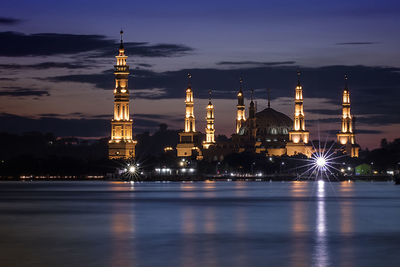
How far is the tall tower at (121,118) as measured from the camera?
186 m

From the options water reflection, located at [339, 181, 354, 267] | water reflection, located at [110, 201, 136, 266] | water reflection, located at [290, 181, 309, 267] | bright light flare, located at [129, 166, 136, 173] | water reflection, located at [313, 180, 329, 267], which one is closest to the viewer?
water reflection, located at [313, 180, 329, 267]

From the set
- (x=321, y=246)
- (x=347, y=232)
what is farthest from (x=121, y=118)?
(x=321, y=246)

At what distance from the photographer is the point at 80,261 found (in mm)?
26141

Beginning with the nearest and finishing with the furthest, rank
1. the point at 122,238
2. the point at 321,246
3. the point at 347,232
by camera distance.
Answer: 1. the point at 321,246
2. the point at 122,238
3. the point at 347,232

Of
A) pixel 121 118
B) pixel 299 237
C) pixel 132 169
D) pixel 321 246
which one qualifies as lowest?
pixel 321 246

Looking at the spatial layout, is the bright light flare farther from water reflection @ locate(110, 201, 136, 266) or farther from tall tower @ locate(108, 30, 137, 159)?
water reflection @ locate(110, 201, 136, 266)

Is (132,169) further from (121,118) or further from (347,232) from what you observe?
(347,232)

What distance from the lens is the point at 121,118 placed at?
186875mm

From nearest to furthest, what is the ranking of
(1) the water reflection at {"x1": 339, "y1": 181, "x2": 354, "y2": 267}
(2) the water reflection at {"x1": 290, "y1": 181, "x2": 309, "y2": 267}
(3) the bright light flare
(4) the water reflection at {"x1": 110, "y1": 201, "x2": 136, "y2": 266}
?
(2) the water reflection at {"x1": 290, "y1": 181, "x2": 309, "y2": 267} → (4) the water reflection at {"x1": 110, "y1": 201, "x2": 136, "y2": 266} → (1) the water reflection at {"x1": 339, "y1": 181, "x2": 354, "y2": 267} → (3) the bright light flare

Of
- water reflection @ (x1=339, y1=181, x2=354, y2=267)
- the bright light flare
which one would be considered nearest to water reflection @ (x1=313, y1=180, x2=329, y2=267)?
water reflection @ (x1=339, y1=181, x2=354, y2=267)

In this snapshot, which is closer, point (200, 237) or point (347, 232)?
point (200, 237)

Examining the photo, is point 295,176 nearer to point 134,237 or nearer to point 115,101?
point 115,101

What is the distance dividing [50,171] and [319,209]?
441ft

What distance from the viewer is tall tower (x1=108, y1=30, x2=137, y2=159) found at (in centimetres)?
18638
